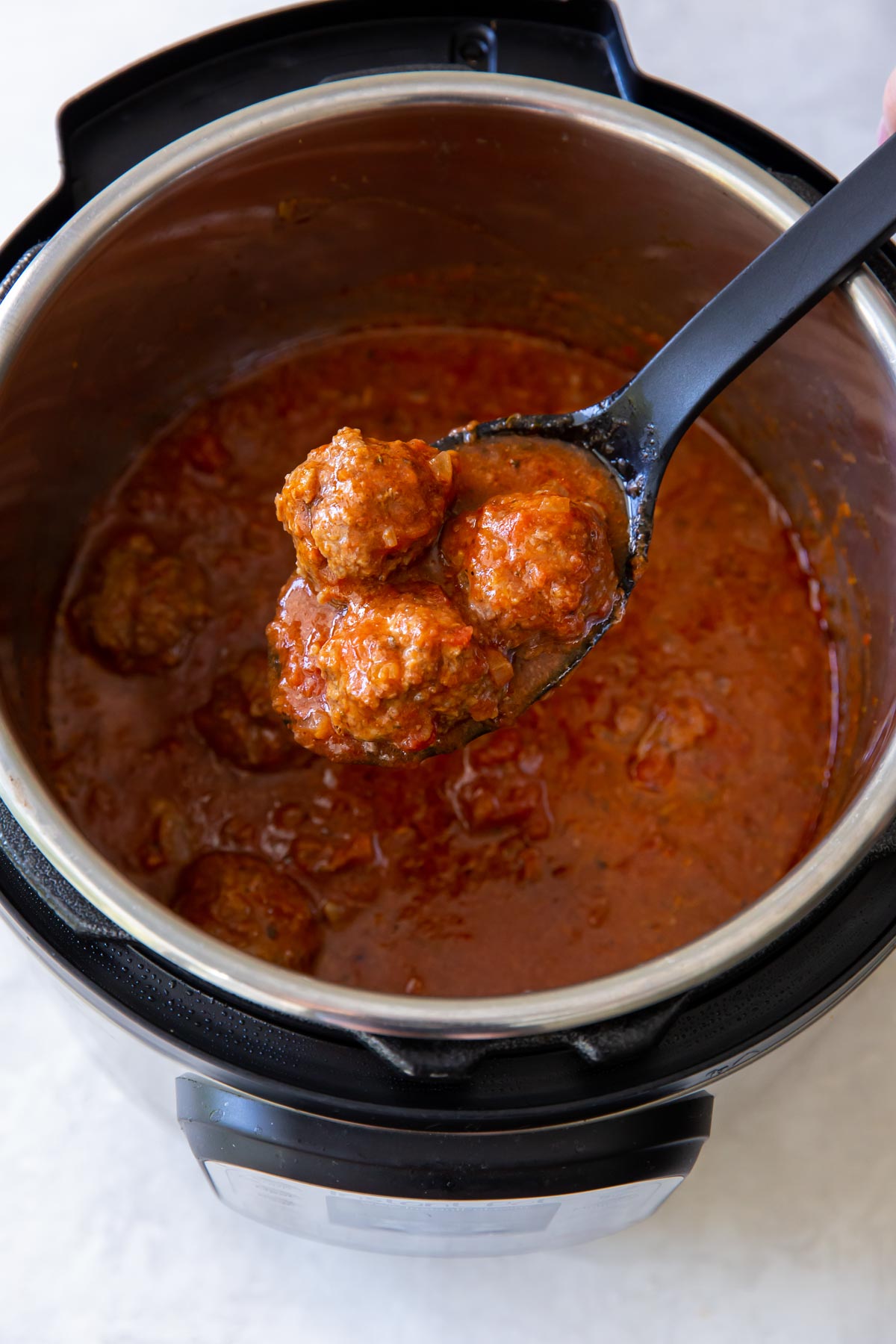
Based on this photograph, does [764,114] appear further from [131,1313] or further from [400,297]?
[131,1313]

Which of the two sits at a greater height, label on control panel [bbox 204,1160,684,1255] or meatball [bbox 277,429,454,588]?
meatball [bbox 277,429,454,588]

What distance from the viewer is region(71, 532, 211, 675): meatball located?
178cm

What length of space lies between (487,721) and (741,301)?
58 cm

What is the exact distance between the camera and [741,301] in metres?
1.45

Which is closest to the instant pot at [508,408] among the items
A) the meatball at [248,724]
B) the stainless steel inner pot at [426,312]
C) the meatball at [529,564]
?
the stainless steel inner pot at [426,312]

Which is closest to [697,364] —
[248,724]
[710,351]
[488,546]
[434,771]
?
[710,351]

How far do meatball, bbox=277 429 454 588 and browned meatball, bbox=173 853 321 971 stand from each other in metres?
0.45

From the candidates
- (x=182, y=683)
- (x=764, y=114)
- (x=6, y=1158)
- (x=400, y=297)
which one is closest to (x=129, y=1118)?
(x=6, y=1158)

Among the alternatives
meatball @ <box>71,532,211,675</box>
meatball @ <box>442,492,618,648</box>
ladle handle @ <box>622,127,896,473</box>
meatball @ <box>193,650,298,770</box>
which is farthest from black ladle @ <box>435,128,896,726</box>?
meatball @ <box>71,532,211,675</box>

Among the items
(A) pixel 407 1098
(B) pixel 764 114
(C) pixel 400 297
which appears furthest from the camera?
(B) pixel 764 114

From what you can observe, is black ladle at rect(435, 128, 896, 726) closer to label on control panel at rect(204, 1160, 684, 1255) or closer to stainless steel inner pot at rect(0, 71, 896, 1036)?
stainless steel inner pot at rect(0, 71, 896, 1036)

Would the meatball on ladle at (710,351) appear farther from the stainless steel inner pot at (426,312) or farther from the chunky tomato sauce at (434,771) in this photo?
the chunky tomato sauce at (434,771)

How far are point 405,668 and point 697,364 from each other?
1.78ft

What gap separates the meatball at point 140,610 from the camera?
178 cm
